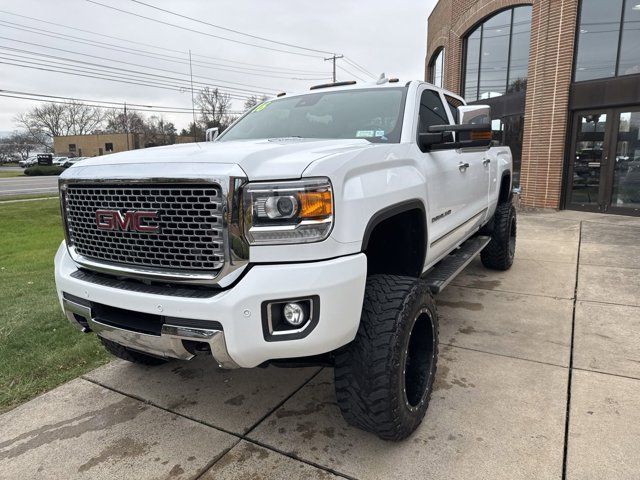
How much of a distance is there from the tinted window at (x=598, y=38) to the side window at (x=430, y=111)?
9296mm

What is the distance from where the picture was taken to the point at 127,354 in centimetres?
344

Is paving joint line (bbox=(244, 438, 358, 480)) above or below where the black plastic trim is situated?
below

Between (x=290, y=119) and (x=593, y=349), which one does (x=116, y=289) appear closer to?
(x=290, y=119)

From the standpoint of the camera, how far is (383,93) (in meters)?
3.68

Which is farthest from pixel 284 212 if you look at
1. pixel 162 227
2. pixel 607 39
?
pixel 607 39

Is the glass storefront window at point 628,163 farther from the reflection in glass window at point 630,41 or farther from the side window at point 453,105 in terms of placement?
the side window at point 453,105

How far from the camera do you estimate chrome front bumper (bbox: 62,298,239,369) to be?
2.14 meters

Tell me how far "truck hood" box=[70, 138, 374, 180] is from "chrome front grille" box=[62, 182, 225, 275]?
0.13 m

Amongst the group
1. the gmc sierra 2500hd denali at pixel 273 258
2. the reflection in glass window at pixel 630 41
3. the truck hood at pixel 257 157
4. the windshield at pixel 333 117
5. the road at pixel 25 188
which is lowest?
the road at pixel 25 188

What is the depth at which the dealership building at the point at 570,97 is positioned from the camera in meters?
11.0

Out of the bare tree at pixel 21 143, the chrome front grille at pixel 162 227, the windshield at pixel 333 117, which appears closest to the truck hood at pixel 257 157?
the chrome front grille at pixel 162 227

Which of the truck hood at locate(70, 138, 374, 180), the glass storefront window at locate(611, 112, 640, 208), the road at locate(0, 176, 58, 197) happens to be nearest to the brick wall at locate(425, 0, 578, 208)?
the glass storefront window at locate(611, 112, 640, 208)

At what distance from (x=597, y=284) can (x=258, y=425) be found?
4.56 metres

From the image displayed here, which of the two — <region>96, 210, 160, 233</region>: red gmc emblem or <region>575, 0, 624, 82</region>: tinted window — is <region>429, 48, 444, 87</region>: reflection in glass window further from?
<region>96, 210, 160, 233</region>: red gmc emblem
